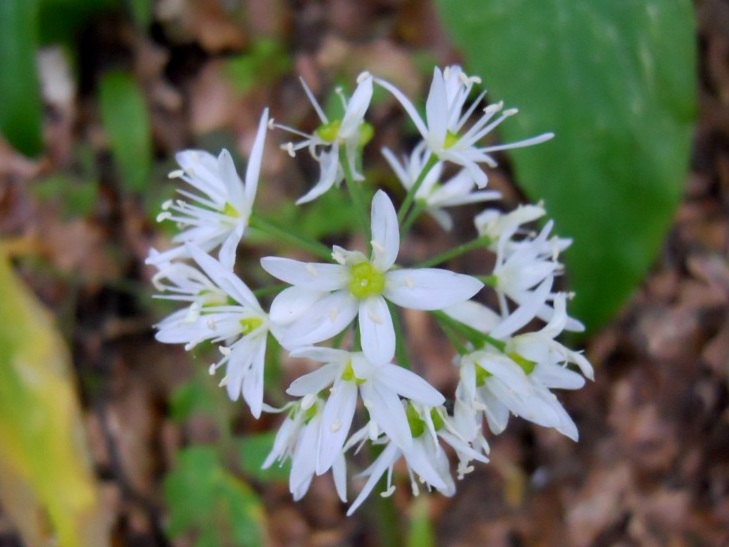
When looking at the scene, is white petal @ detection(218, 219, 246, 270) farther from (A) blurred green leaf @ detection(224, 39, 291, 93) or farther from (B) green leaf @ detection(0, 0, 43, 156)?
(A) blurred green leaf @ detection(224, 39, 291, 93)

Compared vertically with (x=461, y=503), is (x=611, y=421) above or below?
above

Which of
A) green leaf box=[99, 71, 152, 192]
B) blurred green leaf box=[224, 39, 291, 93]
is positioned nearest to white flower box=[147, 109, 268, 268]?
green leaf box=[99, 71, 152, 192]

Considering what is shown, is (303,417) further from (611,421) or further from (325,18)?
(325,18)

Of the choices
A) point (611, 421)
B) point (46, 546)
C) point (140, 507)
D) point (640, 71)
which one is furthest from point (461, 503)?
point (640, 71)

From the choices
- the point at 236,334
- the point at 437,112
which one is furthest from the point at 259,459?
the point at 437,112

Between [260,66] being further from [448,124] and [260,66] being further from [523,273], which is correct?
[523,273]

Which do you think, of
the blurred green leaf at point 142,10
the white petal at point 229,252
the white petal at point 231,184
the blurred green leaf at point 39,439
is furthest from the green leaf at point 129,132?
the white petal at point 229,252

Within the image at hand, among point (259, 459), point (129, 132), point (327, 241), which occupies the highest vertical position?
point (129, 132)
